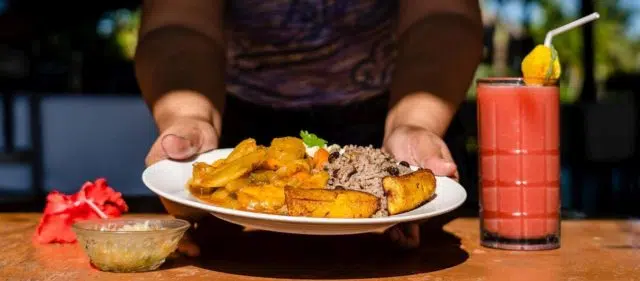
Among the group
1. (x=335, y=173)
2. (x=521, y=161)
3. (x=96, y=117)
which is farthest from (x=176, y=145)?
(x=96, y=117)

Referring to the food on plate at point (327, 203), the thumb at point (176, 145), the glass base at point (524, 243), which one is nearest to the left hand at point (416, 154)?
the glass base at point (524, 243)

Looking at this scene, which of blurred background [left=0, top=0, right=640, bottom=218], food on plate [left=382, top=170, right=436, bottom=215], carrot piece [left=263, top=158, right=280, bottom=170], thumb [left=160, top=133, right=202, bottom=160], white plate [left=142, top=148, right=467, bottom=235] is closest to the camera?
white plate [left=142, top=148, right=467, bottom=235]

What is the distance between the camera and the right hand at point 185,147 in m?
1.43

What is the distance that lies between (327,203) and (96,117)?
538cm

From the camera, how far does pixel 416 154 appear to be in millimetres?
1601

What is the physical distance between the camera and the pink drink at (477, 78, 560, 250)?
4.78 feet

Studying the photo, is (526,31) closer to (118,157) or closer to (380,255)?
(118,157)

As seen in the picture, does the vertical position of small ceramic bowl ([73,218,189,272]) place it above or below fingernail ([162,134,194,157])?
below

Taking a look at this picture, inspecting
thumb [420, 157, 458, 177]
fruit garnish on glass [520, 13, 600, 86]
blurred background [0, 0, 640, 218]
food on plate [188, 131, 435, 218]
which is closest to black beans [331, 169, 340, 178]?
food on plate [188, 131, 435, 218]

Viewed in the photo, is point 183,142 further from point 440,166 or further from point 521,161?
point 521,161

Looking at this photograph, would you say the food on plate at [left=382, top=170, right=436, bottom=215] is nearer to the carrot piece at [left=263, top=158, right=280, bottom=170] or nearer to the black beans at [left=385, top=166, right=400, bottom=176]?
the black beans at [left=385, top=166, right=400, bottom=176]

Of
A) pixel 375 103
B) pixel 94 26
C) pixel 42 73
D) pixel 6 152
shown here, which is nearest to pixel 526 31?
pixel 94 26

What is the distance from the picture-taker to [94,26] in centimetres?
984

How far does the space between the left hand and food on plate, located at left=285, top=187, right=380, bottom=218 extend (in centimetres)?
24
